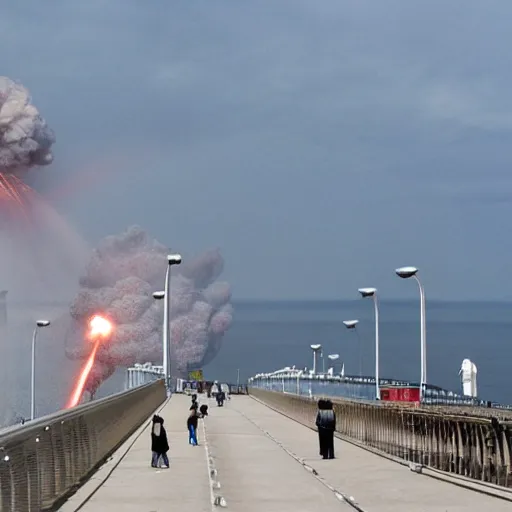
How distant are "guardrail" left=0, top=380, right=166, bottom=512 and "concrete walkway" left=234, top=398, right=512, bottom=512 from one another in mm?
5558

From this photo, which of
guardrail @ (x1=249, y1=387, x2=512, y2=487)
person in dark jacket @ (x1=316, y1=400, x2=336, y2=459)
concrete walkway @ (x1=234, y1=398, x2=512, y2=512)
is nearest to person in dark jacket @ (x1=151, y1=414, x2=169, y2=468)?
concrete walkway @ (x1=234, y1=398, x2=512, y2=512)

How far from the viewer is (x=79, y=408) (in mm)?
27219

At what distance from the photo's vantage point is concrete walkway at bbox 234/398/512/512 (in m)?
22.0

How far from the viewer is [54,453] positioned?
72.0ft

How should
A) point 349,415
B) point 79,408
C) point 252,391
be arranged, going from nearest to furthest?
point 79,408, point 349,415, point 252,391

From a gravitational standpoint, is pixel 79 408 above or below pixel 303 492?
above

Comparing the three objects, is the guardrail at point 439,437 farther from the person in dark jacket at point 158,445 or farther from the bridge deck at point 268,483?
the person in dark jacket at point 158,445

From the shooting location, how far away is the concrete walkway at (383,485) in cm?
2195

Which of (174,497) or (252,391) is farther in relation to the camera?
(252,391)

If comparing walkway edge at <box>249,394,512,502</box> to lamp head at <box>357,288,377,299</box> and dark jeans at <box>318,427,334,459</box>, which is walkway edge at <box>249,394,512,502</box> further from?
lamp head at <box>357,288,377,299</box>

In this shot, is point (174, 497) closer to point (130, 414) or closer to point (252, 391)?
point (130, 414)

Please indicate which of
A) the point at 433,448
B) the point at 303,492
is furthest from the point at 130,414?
the point at 303,492

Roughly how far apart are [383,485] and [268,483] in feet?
8.63

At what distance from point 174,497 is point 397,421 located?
46.0 feet
